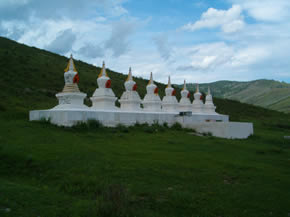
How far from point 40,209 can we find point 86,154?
4.59 m

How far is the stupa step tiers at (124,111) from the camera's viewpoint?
659 inches

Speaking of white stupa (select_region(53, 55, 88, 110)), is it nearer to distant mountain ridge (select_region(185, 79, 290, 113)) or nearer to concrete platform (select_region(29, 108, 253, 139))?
concrete platform (select_region(29, 108, 253, 139))

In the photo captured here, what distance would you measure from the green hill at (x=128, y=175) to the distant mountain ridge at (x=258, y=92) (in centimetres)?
8317

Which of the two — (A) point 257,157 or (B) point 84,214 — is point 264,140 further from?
(B) point 84,214

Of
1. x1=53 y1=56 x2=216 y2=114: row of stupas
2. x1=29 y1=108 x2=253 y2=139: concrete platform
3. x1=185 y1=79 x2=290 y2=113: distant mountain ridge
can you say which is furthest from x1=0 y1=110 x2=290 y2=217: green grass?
x1=185 y1=79 x2=290 y2=113: distant mountain ridge

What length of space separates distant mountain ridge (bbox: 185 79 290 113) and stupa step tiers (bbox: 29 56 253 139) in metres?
72.5

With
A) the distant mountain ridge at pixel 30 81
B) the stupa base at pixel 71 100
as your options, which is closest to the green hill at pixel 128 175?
the stupa base at pixel 71 100

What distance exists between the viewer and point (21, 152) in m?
10.4

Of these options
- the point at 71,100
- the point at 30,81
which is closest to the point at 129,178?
the point at 71,100

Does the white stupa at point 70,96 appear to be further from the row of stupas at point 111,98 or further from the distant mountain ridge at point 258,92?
the distant mountain ridge at point 258,92

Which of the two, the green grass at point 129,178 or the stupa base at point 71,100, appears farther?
the stupa base at point 71,100

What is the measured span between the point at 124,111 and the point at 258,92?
12873 centimetres

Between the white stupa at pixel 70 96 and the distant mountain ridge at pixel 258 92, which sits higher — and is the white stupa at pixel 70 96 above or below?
Answer: below

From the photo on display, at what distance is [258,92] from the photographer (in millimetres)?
136875
